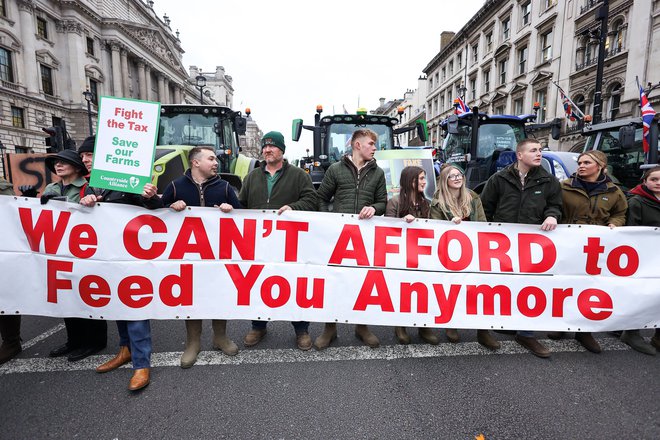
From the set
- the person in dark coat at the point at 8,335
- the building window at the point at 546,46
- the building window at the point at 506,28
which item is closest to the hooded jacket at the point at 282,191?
the person in dark coat at the point at 8,335

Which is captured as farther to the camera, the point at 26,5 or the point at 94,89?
the point at 94,89

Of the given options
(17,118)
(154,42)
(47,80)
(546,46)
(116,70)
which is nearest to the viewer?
(546,46)

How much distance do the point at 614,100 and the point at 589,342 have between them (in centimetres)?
2074

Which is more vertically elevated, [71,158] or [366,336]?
[71,158]

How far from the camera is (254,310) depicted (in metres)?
3.28

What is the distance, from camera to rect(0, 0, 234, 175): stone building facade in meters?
29.6

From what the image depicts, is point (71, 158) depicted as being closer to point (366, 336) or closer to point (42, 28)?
point (366, 336)

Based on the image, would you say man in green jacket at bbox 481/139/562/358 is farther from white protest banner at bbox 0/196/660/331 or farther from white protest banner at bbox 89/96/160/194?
white protest banner at bbox 89/96/160/194

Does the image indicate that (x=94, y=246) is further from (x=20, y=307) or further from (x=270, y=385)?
(x=270, y=385)

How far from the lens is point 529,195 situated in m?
3.49

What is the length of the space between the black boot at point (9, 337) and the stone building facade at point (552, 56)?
15479 mm

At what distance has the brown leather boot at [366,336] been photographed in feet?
11.4

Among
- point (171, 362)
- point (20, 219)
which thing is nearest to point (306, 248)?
point (171, 362)

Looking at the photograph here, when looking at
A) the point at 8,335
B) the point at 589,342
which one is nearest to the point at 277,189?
the point at 8,335
